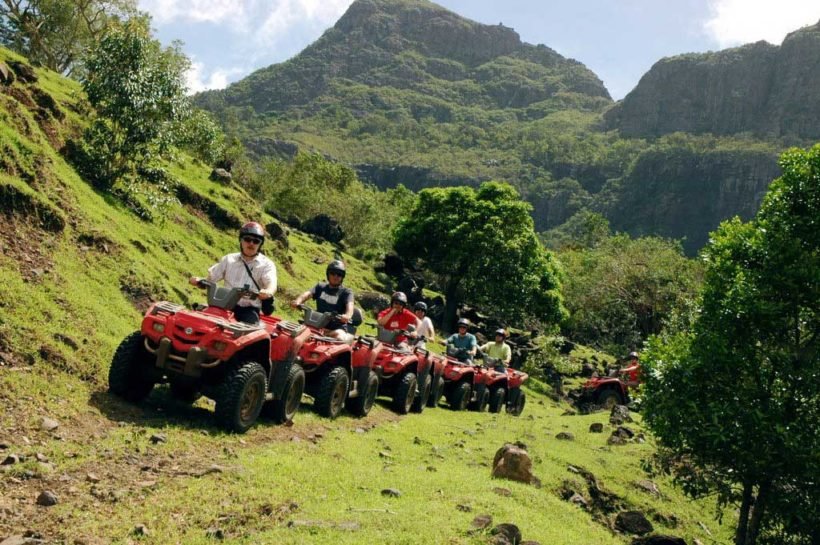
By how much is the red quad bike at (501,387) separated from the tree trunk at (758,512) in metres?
9.61

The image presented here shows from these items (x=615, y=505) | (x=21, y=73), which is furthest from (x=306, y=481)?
(x=21, y=73)

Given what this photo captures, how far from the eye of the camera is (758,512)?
1032 cm

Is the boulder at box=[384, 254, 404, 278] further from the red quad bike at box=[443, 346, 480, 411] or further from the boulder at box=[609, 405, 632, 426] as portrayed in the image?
the boulder at box=[609, 405, 632, 426]

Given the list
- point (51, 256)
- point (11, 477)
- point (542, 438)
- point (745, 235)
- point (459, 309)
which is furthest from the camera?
point (459, 309)

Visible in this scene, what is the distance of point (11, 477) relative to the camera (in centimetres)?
582

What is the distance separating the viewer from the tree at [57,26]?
4184cm

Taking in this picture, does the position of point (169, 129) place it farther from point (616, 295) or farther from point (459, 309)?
point (616, 295)

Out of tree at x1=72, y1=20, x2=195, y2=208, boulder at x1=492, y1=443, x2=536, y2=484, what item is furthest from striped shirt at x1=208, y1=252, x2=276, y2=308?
tree at x1=72, y1=20, x2=195, y2=208

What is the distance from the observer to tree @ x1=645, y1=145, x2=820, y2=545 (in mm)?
9562

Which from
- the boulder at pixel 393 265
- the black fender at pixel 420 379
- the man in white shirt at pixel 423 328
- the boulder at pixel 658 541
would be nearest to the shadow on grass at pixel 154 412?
the boulder at pixel 658 541

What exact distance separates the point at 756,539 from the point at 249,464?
813 centimetres

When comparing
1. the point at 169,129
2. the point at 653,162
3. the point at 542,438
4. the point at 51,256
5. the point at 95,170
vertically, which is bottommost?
the point at 542,438

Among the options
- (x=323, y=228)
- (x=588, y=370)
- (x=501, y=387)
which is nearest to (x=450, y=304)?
(x=588, y=370)

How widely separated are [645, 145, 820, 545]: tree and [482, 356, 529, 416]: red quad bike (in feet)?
30.9
